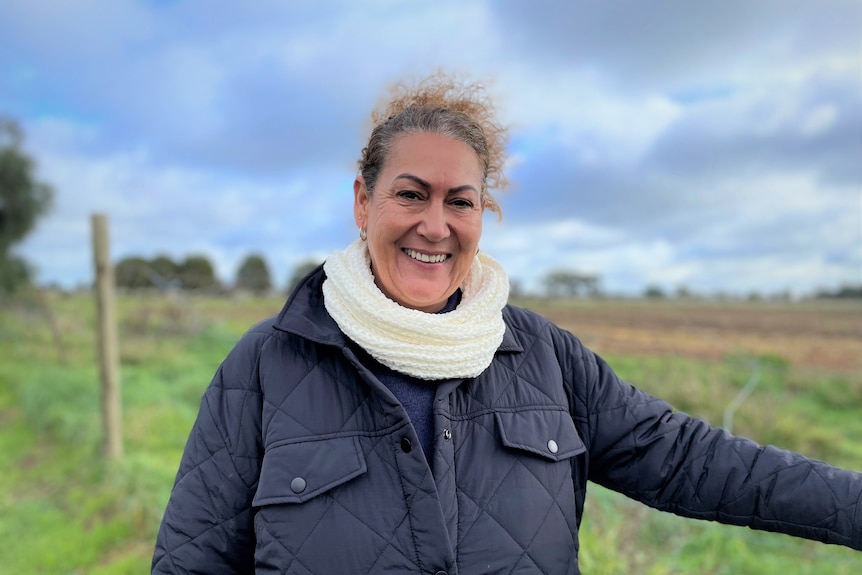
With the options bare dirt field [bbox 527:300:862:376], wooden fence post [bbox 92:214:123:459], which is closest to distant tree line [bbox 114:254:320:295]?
wooden fence post [bbox 92:214:123:459]

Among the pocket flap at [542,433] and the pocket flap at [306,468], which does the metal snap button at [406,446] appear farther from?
the pocket flap at [542,433]

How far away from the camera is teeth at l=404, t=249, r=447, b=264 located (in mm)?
1656

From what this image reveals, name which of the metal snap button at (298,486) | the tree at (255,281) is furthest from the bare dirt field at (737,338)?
the tree at (255,281)

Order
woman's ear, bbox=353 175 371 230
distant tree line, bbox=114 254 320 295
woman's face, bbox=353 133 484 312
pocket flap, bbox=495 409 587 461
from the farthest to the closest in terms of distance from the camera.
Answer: distant tree line, bbox=114 254 320 295
woman's ear, bbox=353 175 371 230
woman's face, bbox=353 133 484 312
pocket flap, bbox=495 409 587 461

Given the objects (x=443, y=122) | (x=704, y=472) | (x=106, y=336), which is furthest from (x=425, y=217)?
(x=106, y=336)

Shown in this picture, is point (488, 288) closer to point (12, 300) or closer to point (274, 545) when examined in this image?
point (274, 545)

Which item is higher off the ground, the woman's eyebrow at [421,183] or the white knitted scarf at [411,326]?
the woman's eyebrow at [421,183]

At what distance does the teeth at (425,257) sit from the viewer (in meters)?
1.66

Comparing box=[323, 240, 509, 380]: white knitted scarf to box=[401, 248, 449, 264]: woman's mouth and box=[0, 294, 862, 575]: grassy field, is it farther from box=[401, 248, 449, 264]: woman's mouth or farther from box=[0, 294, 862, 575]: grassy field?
box=[0, 294, 862, 575]: grassy field

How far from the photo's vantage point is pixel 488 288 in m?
1.79

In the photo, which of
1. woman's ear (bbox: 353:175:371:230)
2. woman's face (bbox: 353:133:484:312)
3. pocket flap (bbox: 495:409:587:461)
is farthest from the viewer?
woman's ear (bbox: 353:175:371:230)

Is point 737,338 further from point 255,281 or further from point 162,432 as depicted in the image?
point 162,432

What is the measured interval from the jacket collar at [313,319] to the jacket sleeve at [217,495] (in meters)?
0.18

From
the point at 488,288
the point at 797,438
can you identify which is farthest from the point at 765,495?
the point at 797,438
